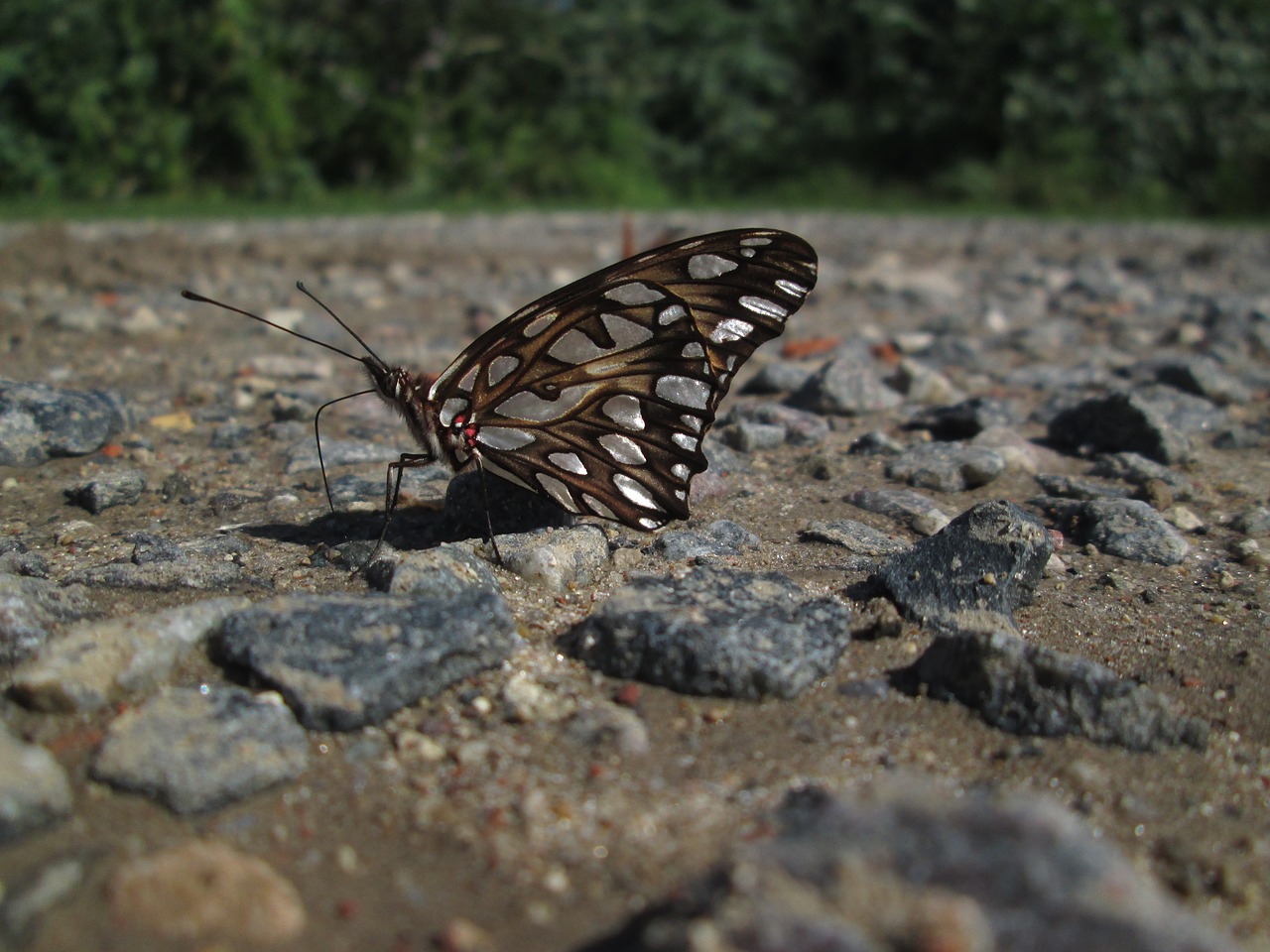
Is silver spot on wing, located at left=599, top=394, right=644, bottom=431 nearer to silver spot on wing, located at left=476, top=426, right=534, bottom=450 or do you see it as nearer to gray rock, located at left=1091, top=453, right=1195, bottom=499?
silver spot on wing, located at left=476, top=426, right=534, bottom=450

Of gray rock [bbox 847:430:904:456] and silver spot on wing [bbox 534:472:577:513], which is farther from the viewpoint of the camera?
gray rock [bbox 847:430:904:456]

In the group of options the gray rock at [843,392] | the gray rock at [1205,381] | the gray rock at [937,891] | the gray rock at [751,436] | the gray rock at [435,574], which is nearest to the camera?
the gray rock at [937,891]

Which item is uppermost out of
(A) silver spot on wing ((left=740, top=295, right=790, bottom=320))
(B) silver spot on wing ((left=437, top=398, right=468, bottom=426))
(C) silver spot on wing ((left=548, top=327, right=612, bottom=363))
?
(A) silver spot on wing ((left=740, top=295, right=790, bottom=320))

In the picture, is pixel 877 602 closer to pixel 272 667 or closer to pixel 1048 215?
pixel 272 667

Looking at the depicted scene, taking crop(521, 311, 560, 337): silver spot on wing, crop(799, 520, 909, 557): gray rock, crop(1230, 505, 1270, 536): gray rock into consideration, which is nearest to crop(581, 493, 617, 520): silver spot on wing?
crop(521, 311, 560, 337): silver spot on wing

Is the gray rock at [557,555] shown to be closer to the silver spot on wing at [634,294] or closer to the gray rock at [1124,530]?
the silver spot on wing at [634,294]

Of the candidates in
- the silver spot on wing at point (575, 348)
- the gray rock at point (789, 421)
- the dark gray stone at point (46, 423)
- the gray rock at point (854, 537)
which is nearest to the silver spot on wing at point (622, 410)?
the silver spot on wing at point (575, 348)
